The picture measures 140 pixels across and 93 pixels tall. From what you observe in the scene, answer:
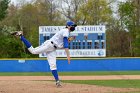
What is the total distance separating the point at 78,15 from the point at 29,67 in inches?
999

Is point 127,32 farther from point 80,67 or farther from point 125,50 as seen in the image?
point 80,67

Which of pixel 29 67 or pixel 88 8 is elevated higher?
pixel 88 8

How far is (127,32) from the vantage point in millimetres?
50844

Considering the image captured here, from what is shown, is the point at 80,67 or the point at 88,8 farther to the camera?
the point at 88,8

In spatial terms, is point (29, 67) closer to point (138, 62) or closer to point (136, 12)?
point (138, 62)

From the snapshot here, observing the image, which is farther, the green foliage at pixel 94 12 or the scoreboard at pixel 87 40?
the green foliage at pixel 94 12

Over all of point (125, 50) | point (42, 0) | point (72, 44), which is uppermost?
point (42, 0)

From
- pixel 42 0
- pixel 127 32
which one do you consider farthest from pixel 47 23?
pixel 127 32

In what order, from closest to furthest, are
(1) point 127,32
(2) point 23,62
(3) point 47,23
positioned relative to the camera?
(2) point 23,62 → (1) point 127,32 → (3) point 47,23

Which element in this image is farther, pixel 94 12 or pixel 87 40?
pixel 94 12


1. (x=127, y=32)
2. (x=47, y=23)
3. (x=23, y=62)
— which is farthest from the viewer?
(x=47, y=23)

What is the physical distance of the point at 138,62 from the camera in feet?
93.5

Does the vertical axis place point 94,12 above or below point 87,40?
above

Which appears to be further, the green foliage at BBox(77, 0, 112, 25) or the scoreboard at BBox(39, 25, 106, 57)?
the green foliage at BBox(77, 0, 112, 25)
